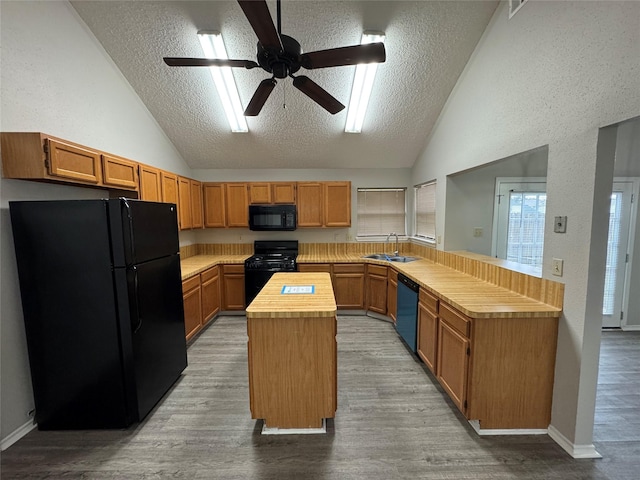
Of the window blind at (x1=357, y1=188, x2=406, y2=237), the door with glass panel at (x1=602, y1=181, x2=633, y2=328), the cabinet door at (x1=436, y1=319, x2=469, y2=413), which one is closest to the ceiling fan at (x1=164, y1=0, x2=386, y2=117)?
the cabinet door at (x1=436, y1=319, x2=469, y2=413)

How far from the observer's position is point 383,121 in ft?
12.1

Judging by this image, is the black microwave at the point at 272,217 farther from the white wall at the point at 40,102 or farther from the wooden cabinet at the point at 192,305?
the white wall at the point at 40,102

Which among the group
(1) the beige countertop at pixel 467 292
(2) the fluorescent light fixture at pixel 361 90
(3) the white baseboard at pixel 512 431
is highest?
(2) the fluorescent light fixture at pixel 361 90

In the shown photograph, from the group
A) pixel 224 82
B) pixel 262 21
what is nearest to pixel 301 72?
pixel 224 82

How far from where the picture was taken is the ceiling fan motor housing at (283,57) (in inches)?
67.1

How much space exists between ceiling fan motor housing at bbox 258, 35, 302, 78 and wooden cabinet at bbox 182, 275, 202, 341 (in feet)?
8.02

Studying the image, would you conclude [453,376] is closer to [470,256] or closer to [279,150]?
[470,256]

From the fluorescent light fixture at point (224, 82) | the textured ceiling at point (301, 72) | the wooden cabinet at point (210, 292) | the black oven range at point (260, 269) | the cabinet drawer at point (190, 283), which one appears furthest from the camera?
the black oven range at point (260, 269)

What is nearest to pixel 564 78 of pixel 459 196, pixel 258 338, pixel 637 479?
Result: pixel 459 196

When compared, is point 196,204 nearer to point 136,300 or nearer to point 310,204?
point 310,204

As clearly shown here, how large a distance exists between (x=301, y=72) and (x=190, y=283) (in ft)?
9.09

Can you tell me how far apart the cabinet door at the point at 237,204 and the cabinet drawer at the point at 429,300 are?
2.98m

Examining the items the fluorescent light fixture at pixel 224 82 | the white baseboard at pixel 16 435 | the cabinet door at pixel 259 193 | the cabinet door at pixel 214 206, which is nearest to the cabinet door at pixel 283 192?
the cabinet door at pixel 259 193

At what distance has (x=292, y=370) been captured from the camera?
1.90 m
